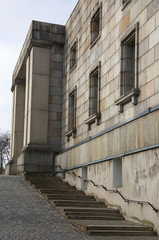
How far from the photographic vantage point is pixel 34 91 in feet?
78.9

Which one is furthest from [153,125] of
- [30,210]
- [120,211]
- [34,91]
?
[34,91]

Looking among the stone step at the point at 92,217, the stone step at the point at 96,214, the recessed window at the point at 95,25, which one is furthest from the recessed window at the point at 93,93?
the stone step at the point at 92,217

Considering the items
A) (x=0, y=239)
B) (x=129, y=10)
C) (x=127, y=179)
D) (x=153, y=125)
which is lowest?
(x=0, y=239)

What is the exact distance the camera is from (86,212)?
517 inches

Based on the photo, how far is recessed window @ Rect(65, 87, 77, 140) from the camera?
21403 mm

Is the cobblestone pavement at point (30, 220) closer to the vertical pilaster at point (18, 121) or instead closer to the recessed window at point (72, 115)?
the recessed window at point (72, 115)

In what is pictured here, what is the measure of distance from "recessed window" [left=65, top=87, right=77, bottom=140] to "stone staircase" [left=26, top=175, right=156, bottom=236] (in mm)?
2731

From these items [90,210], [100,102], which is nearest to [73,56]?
[100,102]

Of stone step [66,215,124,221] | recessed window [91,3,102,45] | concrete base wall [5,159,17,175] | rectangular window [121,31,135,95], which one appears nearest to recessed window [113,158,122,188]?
stone step [66,215,124,221]

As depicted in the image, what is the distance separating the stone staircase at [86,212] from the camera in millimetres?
10719

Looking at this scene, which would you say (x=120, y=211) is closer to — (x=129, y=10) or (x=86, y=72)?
(x=129, y=10)

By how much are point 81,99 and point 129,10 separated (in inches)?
252

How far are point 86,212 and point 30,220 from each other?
200 cm

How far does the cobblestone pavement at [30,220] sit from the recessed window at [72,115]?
489 centimetres
